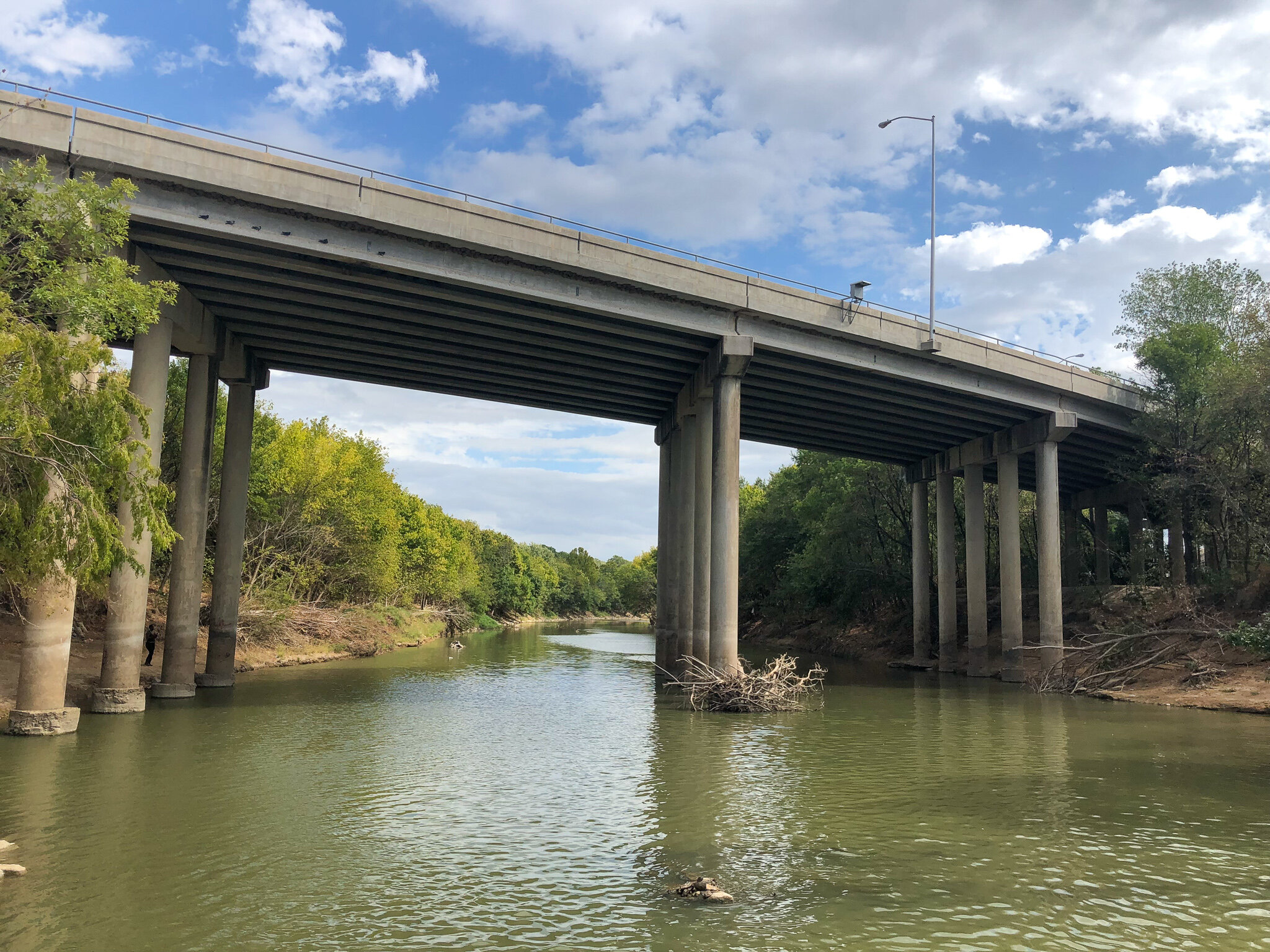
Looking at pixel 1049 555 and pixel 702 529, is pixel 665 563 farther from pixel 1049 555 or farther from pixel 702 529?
pixel 1049 555

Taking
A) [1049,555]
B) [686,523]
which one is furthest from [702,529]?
[1049,555]

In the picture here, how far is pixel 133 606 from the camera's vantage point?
71.0ft

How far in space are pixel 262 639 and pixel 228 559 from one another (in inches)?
408

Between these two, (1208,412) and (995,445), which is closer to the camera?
(1208,412)

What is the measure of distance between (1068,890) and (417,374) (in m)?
28.1

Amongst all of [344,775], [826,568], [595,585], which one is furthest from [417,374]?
[595,585]

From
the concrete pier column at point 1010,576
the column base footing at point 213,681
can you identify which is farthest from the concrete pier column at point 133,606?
the concrete pier column at point 1010,576

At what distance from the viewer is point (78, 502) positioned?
1130cm

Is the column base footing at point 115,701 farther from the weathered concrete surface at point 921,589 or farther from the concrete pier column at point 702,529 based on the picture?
the weathered concrete surface at point 921,589

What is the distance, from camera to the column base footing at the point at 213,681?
27859 mm

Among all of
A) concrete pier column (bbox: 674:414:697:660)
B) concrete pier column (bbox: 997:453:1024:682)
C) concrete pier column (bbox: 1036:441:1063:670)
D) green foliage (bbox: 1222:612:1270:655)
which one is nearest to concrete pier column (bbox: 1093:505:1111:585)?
concrete pier column (bbox: 997:453:1024:682)

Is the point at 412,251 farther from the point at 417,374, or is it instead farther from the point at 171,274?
the point at 417,374

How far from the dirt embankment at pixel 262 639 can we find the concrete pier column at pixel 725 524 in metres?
17.2

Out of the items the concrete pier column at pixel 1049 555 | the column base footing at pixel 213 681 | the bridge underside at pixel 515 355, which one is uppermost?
the bridge underside at pixel 515 355
